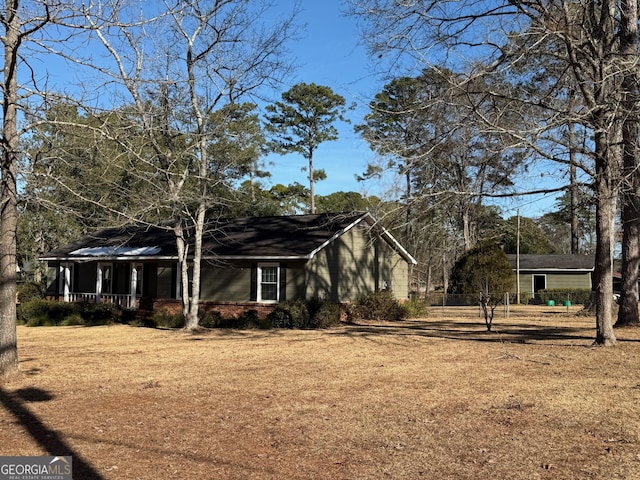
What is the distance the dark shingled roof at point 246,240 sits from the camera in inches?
920

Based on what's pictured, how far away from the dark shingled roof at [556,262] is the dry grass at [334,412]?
33.2 metres

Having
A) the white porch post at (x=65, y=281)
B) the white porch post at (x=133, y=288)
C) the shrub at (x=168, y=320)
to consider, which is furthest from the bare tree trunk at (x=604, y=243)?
the white porch post at (x=65, y=281)

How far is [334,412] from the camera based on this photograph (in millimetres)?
7918

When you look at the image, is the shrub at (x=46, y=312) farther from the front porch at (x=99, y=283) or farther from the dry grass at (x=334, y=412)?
the dry grass at (x=334, y=412)

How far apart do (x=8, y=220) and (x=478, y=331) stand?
14.6 m

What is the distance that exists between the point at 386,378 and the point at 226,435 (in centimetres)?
440

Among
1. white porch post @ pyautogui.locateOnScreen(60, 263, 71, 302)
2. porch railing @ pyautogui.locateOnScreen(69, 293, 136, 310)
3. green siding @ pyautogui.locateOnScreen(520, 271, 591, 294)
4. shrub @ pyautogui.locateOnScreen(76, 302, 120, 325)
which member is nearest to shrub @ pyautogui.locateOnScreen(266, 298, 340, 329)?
shrub @ pyautogui.locateOnScreen(76, 302, 120, 325)

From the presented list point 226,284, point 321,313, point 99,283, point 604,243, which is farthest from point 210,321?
point 604,243

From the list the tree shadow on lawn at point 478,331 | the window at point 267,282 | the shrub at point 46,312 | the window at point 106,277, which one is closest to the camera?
the tree shadow on lawn at point 478,331

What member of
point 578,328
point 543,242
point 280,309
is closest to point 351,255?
point 280,309

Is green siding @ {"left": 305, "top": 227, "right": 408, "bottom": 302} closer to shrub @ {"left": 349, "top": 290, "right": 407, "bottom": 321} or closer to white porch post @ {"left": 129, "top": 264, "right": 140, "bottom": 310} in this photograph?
shrub @ {"left": 349, "top": 290, "right": 407, "bottom": 321}

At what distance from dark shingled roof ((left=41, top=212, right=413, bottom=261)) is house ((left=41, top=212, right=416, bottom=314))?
45 millimetres

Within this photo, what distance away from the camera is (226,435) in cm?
677

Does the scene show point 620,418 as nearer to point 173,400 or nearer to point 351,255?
point 173,400
